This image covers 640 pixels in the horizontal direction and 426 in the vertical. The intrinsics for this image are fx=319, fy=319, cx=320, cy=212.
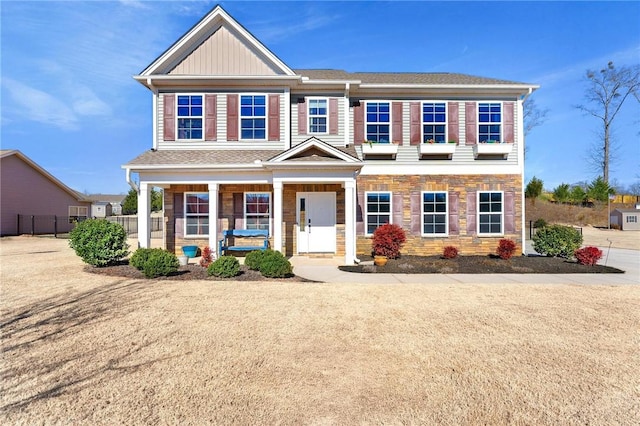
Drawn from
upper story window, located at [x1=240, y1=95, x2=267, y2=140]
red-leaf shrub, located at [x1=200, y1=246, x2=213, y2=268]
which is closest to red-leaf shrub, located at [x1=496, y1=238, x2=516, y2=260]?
upper story window, located at [x1=240, y1=95, x2=267, y2=140]

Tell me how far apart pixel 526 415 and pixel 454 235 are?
10.6 metres

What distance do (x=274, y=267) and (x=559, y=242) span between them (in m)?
10.4

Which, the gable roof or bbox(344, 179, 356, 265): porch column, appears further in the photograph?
the gable roof

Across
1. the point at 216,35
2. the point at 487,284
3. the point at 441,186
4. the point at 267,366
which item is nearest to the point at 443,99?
the point at 441,186

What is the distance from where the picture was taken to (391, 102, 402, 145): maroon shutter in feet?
42.5

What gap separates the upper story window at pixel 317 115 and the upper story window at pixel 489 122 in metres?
6.38

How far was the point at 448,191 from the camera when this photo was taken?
12969 millimetres

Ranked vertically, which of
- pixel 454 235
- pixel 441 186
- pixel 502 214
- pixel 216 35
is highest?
pixel 216 35

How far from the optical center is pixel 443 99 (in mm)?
12992

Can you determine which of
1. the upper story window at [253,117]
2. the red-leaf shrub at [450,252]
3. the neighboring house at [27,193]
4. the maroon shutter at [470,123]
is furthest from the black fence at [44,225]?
the maroon shutter at [470,123]

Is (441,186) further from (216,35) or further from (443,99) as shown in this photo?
(216,35)

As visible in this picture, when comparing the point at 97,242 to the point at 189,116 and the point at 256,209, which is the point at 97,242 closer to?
the point at 256,209

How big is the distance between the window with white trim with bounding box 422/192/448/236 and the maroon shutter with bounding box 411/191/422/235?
6.4 inches

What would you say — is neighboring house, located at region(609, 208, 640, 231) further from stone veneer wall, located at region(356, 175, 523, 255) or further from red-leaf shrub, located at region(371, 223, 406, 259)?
red-leaf shrub, located at region(371, 223, 406, 259)
